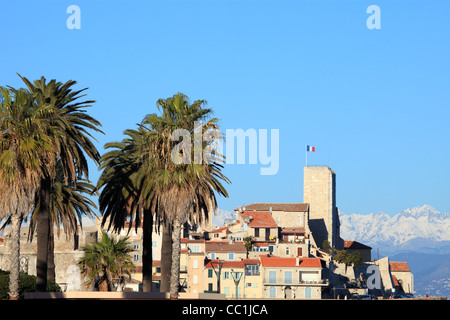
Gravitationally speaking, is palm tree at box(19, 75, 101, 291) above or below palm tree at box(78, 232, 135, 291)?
above

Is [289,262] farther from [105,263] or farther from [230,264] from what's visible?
[105,263]

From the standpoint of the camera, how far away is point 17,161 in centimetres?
4184

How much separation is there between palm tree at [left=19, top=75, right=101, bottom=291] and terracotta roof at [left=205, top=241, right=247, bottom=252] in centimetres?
9799

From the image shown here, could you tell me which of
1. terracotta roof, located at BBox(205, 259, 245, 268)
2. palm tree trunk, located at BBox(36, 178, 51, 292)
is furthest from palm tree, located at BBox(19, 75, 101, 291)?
terracotta roof, located at BBox(205, 259, 245, 268)

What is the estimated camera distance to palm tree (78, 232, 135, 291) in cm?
→ 6594

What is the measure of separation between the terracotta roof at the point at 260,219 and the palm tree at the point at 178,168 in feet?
409

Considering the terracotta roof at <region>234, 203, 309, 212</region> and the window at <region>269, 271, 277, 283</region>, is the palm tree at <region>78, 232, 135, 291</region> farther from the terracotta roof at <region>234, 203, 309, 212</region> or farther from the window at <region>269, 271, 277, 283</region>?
the terracotta roof at <region>234, 203, 309, 212</region>

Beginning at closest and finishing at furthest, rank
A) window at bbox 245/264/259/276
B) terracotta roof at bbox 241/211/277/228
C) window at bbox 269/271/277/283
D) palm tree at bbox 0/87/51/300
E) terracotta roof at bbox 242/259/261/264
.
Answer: palm tree at bbox 0/87/51/300 < window at bbox 269/271/277/283 < window at bbox 245/264/259/276 < terracotta roof at bbox 242/259/261/264 < terracotta roof at bbox 241/211/277/228

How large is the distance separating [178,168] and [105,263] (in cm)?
2366

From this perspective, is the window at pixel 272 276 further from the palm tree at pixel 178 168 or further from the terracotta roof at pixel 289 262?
the palm tree at pixel 178 168
